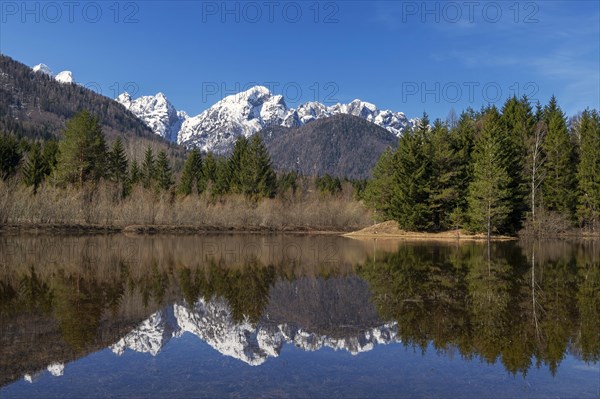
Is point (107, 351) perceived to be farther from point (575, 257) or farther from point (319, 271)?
point (575, 257)

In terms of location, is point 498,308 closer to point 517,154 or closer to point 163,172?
point 517,154

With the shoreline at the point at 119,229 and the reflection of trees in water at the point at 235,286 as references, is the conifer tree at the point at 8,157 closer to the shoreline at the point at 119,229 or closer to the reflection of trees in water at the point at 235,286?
the shoreline at the point at 119,229

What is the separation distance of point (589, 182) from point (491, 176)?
46.9ft

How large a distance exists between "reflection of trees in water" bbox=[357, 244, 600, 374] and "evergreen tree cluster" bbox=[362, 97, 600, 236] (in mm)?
29224

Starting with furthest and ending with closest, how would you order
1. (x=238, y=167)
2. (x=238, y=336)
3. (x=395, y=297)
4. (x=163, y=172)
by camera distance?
(x=238, y=167) → (x=163, y=172) → (x=395, y=297) → (x=238, y=336)

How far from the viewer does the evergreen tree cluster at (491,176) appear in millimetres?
49656

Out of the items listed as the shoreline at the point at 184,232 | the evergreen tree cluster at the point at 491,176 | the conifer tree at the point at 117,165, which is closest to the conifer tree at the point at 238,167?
the conifer tree at the point at 117,165

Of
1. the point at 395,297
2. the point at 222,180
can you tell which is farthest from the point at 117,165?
the point at 395,297

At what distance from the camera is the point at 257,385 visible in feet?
24.8

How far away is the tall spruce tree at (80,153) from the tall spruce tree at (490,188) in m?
51.7

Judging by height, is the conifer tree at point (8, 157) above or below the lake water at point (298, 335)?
above

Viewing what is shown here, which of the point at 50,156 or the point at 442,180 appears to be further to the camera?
the point at 50,156

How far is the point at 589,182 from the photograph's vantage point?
5347 cm

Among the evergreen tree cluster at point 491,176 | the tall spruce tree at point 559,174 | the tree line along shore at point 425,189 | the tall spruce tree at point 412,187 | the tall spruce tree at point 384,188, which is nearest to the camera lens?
the evergreen tree cluster at point 491,176
